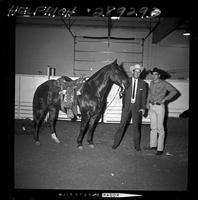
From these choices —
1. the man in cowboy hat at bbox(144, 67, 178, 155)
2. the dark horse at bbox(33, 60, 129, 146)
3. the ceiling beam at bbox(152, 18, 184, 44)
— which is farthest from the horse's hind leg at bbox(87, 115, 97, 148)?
the ceiling beam at bbox(152, 18, 184, 44)

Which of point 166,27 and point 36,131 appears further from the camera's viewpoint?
point 36,131

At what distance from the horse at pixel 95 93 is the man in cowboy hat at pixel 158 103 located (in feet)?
0.92

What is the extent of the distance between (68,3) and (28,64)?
653 millimetres

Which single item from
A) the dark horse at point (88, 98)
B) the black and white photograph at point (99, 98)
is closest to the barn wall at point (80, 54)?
the black and white photograph at point (99, 98)

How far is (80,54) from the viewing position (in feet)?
8.60

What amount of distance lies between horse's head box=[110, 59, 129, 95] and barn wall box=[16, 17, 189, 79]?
0.27 feet

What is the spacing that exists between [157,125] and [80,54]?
112cm

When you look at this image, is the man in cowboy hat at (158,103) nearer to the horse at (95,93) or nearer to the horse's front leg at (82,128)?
the horse at (95,93)

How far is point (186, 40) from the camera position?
218cm

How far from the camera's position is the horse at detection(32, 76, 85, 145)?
8.12 feet

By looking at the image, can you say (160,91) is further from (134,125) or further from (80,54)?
(80,54)

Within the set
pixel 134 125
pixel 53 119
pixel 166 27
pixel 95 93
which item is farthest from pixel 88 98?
pixel 166 27
